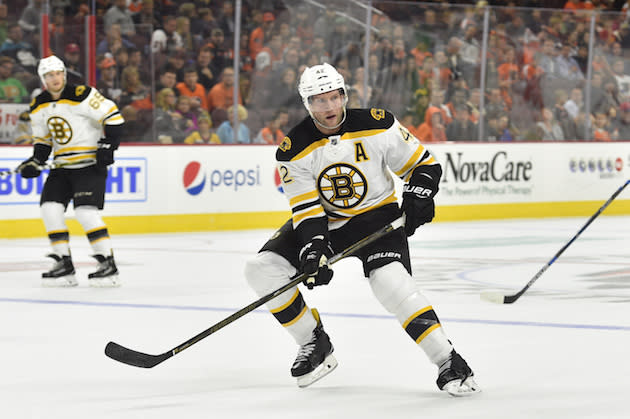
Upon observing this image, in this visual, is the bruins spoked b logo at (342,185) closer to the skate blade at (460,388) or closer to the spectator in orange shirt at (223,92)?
the skate blade at (460,388)

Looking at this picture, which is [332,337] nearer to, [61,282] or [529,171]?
[61,282]

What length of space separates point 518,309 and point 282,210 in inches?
191

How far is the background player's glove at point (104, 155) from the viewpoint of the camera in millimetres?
6230

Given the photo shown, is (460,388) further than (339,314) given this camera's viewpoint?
No

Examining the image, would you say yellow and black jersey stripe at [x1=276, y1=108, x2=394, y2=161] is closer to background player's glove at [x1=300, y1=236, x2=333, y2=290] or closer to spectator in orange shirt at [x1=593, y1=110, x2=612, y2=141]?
background player's glove at [x1=300, y1=236, x2=333, y2=290]

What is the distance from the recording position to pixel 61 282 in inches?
247

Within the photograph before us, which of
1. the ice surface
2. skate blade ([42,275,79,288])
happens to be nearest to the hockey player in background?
the ice surface

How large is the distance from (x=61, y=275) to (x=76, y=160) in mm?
657

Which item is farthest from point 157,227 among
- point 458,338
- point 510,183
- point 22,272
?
point 458,338

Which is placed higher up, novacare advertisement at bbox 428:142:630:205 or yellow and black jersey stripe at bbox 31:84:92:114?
yellow and black jersey stripe at bbox 31:84:92:114

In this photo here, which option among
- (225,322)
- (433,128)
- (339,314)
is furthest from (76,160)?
(433,128)

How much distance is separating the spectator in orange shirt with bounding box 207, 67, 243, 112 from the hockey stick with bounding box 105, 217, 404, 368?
20.2 ft

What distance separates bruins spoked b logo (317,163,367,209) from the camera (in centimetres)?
348

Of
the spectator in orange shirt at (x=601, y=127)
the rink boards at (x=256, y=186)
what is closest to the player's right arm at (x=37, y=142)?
the rink boards at (x=256, y=186)
